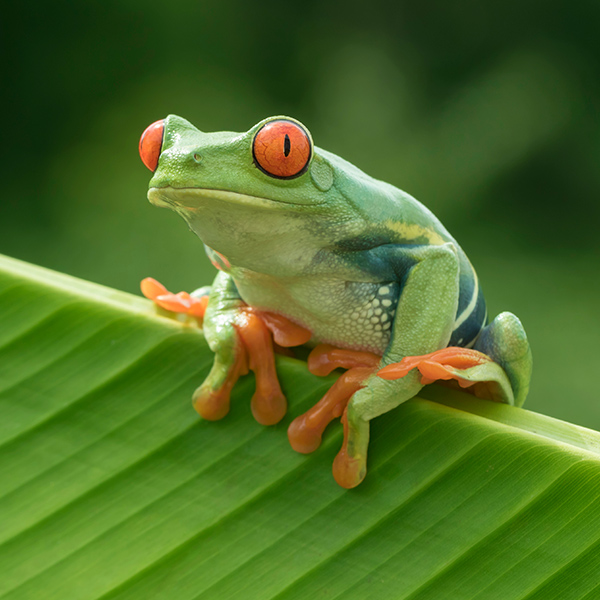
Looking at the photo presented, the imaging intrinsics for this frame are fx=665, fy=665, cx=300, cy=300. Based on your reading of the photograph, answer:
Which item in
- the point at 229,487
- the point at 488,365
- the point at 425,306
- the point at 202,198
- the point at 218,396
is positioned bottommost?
the point at 229,487

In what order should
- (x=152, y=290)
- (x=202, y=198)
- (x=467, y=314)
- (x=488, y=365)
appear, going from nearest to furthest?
1. (x=202, y=198)
2. (x=488, y=365)
3. (x=467, y=314)
4. (x=152, y=290)

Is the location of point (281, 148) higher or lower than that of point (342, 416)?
higher

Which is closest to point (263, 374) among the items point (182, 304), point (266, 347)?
point (266, 347)

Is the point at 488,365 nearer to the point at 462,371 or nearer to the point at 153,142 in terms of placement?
the point at 462,371

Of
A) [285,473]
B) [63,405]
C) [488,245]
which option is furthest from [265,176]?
[488,245]

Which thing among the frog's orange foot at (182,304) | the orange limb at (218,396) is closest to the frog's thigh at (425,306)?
the orange limb at (218,396)

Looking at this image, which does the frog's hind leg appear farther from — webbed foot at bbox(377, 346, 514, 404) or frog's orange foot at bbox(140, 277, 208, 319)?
frog's orange foot at bbox(140, 277, 208, 319)
